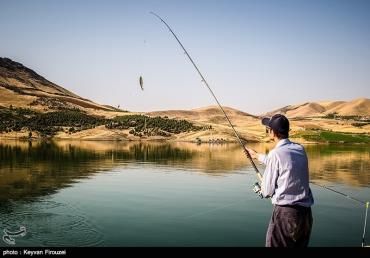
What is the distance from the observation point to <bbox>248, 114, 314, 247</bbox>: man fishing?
21.2ft

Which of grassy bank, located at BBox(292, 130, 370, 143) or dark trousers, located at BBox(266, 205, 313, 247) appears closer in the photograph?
dark trousers, located at BBox(266, 205, 313, 247)

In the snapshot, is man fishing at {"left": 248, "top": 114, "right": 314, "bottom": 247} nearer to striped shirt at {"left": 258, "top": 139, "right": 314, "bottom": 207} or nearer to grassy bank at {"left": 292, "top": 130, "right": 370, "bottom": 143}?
striped shirt at {"left": 258, "top": 139, "right": 314, "bottom": 207}

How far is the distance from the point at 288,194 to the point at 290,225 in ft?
1.51

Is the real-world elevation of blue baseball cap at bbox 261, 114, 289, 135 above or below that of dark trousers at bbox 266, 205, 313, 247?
above

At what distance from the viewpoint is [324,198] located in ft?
72.1

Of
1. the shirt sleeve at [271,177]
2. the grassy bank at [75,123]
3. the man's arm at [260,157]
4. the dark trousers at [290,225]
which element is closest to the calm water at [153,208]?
the man's arm at [260,157]

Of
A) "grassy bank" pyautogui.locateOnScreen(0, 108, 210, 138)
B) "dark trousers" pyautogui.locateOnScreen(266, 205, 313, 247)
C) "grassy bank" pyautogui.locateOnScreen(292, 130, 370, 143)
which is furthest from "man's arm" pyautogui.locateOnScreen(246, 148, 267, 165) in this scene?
"grassy bank" pyautogui.locateOnScreen(292, 130, 370, 143)

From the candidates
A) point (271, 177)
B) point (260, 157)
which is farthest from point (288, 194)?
point (260, 157)

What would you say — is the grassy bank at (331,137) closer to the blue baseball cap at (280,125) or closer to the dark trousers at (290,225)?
the blue baseball cap at (280,125)

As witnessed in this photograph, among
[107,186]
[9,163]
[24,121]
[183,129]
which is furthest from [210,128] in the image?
[107,186]

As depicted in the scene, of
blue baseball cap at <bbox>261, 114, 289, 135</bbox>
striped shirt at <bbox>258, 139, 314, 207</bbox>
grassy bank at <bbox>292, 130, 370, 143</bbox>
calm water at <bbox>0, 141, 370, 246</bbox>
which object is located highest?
blue baseball cap at <bbox>261, 114, 289, 135</bbox>

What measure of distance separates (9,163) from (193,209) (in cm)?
2216

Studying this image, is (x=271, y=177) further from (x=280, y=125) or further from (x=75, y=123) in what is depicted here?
(x=75, y=123)

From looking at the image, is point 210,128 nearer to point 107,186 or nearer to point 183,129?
point 183,129
